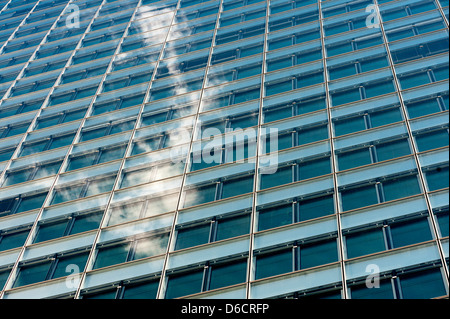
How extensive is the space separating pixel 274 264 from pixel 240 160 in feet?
27.4

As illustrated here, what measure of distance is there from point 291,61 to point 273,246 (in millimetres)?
18446

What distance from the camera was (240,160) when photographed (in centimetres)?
3341

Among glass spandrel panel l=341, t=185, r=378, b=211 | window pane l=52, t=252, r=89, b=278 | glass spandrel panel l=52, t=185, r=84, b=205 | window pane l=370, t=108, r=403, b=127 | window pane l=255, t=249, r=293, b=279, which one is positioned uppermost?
window pane l=370, t=108, r=403, b=127

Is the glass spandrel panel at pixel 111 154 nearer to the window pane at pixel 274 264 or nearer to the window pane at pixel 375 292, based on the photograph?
the window pane at pixel 274 264

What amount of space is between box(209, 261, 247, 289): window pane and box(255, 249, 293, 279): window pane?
71 centimetres

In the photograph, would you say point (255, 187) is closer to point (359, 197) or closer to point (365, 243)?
point (359, 197)

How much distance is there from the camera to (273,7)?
50719 mm

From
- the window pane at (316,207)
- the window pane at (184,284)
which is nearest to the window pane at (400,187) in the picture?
the window pane at (316,207)

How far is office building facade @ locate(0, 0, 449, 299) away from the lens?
2647cm

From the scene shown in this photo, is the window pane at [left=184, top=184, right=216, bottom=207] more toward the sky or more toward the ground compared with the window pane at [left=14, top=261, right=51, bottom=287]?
more toward the sky

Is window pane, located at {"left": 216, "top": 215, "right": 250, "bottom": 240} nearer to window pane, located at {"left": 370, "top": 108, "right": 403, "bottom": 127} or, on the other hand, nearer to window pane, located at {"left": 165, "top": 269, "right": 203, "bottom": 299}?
window pane, located at {"left": 165, "top": 269, "right": 203, "bottom": 299}

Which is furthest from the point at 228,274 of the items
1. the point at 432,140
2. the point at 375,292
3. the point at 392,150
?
the point at 432,140

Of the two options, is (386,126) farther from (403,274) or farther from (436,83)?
(403,274)

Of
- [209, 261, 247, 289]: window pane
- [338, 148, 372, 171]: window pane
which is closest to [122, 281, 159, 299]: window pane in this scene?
[209, 261, 247, 289]: window pane
